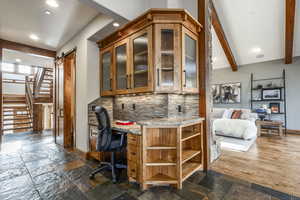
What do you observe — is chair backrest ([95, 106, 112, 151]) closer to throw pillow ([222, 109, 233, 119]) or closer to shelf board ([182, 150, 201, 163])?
shelf board ([182, 150, 201, 163])

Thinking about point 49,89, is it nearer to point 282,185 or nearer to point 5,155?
point 5,155

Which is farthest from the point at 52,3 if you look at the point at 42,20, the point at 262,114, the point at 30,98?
the point at 262,114

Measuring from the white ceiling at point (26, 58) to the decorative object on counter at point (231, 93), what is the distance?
7355 millimetres

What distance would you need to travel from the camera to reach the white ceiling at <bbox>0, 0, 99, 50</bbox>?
7.79 ft

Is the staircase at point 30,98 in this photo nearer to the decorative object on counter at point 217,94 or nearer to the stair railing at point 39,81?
the stair railing at point 39,81

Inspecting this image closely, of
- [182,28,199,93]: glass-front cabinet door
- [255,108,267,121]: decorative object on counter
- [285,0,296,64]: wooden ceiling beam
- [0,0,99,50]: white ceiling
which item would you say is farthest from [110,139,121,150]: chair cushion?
[255,108,267,121]: decorative object on counter

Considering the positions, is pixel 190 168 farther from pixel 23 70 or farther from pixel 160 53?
pixel 23 70

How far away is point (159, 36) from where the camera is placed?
6.46ft

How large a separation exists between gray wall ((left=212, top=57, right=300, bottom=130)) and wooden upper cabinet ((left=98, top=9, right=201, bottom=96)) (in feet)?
16.7

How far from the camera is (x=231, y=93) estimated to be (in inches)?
254

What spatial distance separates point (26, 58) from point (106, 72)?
434 centimetres

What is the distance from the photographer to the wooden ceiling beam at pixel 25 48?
362 cm

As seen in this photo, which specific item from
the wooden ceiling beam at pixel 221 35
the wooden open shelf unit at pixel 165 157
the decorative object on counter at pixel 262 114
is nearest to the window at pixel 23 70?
the wooden open shelf unit at pixel 165 157

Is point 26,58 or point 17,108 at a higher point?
point 26,58
